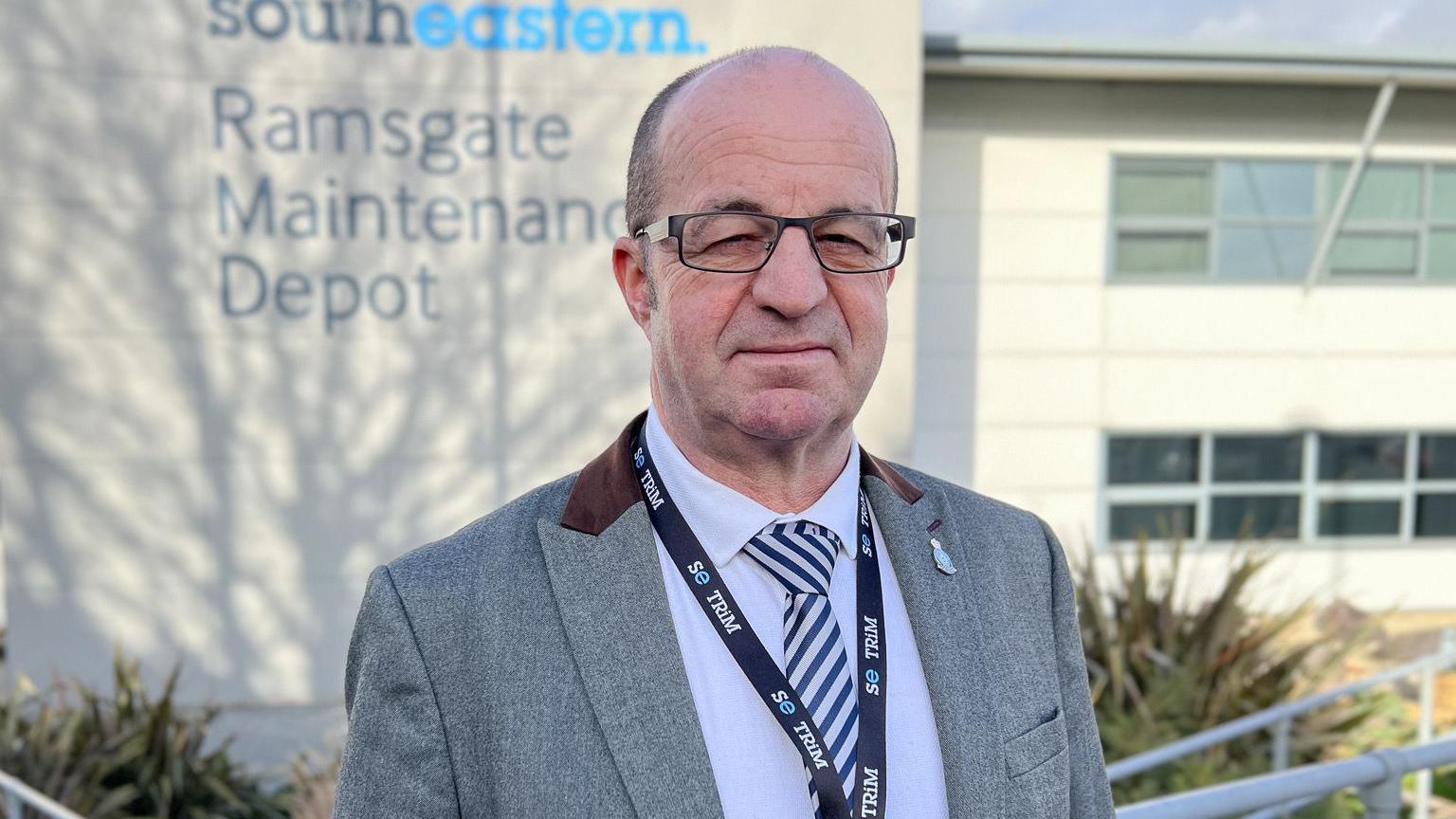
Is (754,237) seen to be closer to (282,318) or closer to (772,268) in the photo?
(772,268)

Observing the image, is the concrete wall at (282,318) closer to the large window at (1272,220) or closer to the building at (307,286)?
the building at (307,286)

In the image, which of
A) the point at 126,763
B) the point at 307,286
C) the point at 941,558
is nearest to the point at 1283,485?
the point at 307,286

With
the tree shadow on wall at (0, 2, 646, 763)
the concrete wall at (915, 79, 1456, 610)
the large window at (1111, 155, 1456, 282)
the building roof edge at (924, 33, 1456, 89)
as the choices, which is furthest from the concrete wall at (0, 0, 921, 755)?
the large window at (1111, 155, 1456, 282)

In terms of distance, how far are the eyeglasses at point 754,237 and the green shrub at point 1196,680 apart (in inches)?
155

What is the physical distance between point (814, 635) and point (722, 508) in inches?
8.1

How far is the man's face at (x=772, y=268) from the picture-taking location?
1.30 m

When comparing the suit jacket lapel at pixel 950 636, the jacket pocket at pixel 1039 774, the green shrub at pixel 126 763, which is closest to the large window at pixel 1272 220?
the green shrub at pixel 126 763

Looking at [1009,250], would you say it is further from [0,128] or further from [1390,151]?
[0,128]

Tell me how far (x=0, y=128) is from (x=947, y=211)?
7.38m

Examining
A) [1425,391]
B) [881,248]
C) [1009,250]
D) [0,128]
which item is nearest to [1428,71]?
[1425,391]

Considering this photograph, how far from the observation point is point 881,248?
4.53 feet

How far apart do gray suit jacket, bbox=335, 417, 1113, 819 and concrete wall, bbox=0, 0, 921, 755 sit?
661 cm

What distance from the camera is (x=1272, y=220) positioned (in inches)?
383

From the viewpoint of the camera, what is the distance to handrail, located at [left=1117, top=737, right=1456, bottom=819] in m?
1.82
